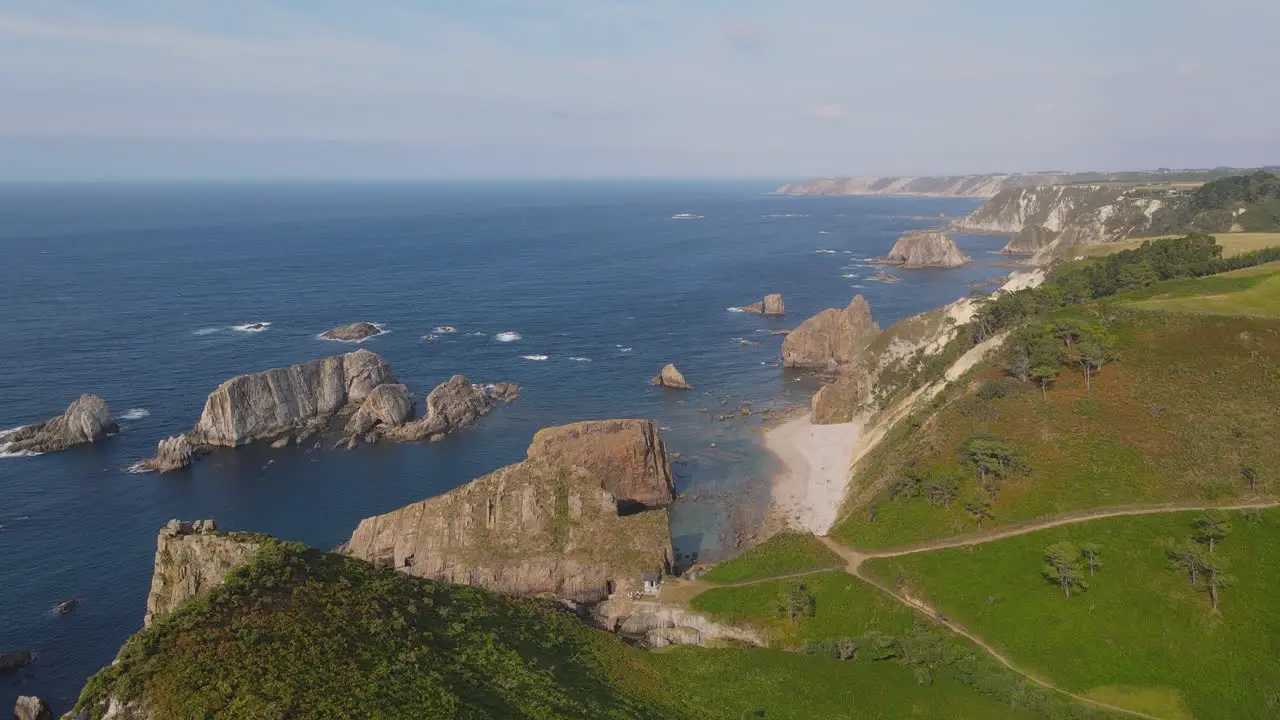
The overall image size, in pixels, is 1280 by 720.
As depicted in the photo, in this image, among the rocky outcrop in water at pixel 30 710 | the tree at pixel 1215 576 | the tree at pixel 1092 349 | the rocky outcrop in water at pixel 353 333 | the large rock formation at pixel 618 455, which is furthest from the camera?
the rocky outcrop in water at pixel 353 333

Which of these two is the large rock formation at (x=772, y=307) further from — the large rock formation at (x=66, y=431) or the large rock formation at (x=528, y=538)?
the large rock formation at (x=66, y=431)

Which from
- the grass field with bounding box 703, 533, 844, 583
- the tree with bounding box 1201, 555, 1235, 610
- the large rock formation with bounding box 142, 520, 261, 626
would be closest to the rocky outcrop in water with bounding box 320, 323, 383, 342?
the large rock formation with bounding box 142, 520, 261, 626

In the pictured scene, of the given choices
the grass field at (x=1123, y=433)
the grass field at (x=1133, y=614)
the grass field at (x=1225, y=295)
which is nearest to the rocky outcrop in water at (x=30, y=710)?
the grass field at (x=1133, y=614)

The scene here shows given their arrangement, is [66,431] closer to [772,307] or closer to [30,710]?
[30,710]

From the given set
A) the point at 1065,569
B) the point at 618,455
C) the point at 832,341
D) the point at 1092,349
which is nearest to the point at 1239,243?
the point at 832,341

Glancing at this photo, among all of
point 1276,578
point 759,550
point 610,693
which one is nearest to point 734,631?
point 759,550

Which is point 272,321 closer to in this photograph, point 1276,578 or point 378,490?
point 378,490
